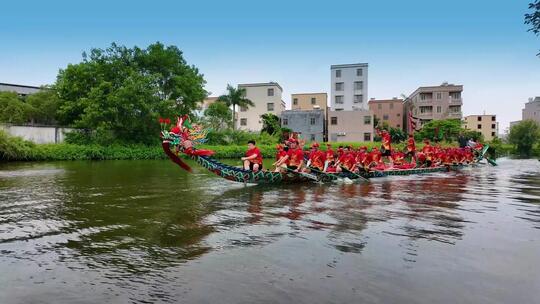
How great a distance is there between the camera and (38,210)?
10070 mm

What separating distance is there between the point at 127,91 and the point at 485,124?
73755 mm

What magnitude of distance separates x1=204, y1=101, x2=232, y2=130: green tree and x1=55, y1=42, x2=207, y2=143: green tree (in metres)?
8.73

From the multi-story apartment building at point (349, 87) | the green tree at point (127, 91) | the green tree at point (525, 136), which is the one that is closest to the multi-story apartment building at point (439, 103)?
the green tree at point (525, 136)

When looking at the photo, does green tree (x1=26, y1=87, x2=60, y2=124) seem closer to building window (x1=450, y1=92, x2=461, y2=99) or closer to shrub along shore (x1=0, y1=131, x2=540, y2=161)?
shrub along shore (x1=0, y1=131, x2=540, y2=161)

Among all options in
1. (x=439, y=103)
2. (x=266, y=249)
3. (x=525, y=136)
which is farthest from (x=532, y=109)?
(x=266, y=249)

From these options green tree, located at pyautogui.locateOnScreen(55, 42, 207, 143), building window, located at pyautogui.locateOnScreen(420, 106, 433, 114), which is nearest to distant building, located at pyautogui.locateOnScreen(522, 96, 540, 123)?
building window, located at pyautogui.locateOnScreen(420, 106, 433, 114)

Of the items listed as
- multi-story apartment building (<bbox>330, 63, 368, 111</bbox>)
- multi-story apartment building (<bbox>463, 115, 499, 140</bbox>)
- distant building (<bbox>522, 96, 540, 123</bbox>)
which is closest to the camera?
multi-story apartment building (<bbox>330, 63, 368, 111</bbox>)

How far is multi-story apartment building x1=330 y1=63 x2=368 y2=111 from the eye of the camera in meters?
62.7

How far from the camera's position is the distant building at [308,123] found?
5806 centimetres

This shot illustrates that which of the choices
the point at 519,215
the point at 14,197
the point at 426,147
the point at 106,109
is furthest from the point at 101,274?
the point at 106,109

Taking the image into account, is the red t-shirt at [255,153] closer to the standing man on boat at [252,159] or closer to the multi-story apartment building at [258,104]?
the standing man on boat at [252,159]

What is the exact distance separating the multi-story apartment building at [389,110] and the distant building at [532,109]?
40094mm

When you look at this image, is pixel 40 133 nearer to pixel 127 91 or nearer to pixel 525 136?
pixel 127 91

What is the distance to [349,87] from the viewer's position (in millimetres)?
63406
